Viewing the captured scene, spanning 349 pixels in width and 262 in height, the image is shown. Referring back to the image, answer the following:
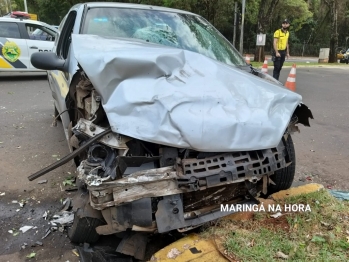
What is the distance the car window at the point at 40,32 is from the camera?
9875 millimetres

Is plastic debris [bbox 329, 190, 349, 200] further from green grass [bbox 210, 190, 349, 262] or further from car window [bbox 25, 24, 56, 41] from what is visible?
Result: car window [bbox 25, 24, 56, 41]

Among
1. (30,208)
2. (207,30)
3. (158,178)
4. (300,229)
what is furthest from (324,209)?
(30,208)

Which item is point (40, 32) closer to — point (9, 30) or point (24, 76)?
point (9, 30)

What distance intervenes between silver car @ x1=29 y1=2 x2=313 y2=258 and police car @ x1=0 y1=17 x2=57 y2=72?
803cm

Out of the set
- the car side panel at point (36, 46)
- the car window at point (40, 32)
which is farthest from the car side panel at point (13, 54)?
the car window at point (40, 32)

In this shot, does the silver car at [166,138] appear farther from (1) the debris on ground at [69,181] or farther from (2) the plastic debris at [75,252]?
(1) the debris on ground at [69,181]

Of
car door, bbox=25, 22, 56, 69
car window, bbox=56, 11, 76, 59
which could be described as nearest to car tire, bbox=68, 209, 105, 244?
car window, bbox=56, 11, 76, 59

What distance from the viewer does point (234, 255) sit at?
223cm

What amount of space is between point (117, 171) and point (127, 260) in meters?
0.86

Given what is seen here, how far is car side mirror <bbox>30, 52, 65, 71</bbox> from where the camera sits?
3.12m

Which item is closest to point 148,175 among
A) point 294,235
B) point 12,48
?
point 294,235

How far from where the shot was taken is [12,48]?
31.0 ft

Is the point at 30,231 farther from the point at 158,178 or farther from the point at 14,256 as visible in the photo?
the point at 158,178

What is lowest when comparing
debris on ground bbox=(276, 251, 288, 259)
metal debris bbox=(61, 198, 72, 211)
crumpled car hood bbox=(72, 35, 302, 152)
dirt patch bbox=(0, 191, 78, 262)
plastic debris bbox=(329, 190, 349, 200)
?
→ dirt patch bbox=(0, 191, 78, 262)
